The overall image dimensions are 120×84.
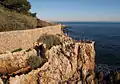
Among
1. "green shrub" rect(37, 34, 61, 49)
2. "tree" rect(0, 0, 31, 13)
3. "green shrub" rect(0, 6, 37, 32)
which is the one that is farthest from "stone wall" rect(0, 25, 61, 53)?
"tree" rect(0, 0, 31, 13)

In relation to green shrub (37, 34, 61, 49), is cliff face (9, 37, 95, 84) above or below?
below

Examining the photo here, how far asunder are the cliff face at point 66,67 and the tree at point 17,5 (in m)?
10.9

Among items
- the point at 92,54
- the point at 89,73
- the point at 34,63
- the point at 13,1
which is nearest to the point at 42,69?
the point at 34,63

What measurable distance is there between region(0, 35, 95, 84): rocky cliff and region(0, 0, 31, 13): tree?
10.4 metres

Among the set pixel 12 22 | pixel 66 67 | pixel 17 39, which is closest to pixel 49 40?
pixel 66 67

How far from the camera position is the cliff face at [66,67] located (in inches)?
842

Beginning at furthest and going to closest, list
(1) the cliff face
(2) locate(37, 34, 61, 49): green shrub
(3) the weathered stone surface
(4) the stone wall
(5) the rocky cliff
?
(2) locate(37, 34, 61, 49): green shrub, (1) the cliff face, (4) the stone wall, (5) the rocky cliff, (3) the weathered stone surface

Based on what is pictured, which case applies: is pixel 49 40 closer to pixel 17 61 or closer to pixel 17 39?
pixel 17 39

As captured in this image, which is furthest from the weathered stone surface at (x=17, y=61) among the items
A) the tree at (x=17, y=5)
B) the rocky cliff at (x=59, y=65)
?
the tree at (x=17, y=5)

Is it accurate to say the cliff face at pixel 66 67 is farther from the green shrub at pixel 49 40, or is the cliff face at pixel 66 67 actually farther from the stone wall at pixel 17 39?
the stone wall at pixel 17 39

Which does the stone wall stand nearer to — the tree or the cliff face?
the cliff face

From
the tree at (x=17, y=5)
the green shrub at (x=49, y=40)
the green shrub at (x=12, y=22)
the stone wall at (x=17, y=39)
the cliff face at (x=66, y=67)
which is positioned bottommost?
the cliff face at (x=66, y=67)

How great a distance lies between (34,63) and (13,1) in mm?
16435

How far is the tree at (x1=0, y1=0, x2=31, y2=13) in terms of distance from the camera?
35.3 metres
